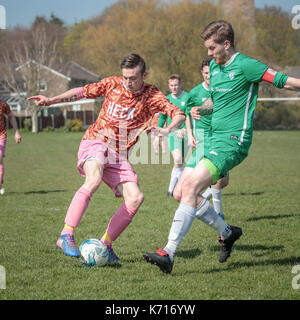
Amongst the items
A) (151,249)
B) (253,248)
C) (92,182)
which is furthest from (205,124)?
(92,182)

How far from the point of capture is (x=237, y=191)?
10.2m

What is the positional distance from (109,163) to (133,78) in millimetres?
1001

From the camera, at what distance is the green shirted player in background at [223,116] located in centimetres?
432

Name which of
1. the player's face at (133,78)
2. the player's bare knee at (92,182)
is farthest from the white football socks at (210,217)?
the player's face at (133,78)

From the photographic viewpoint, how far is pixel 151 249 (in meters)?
5.50

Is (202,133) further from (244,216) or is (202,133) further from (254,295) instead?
(254,295)

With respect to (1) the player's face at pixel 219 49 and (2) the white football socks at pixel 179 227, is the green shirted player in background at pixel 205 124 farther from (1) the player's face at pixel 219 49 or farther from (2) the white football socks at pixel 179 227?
(2) the white football socks at pixel 179 227

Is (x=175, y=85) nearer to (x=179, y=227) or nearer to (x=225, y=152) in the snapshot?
(x=225, y=152)

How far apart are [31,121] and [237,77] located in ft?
Answer: 149

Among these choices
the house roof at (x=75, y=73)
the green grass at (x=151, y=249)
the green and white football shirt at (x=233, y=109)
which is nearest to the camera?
the green grass at (x=151, y=249)

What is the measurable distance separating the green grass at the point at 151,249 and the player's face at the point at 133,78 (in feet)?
6.49

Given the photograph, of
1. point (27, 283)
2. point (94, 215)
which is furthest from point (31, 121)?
point (27, 283)

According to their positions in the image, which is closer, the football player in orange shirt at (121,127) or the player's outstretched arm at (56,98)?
the football player in orange shirt at (121,127)

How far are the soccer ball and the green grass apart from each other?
0.27 ft
